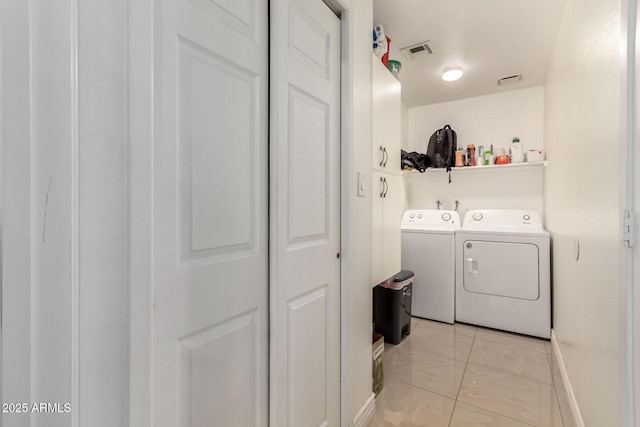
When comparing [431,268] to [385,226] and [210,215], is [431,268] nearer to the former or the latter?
[385,226]

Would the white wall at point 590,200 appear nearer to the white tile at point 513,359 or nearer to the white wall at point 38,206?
the white tile at point 513,359

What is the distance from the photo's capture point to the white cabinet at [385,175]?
179cm

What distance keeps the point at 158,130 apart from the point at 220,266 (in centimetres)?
40

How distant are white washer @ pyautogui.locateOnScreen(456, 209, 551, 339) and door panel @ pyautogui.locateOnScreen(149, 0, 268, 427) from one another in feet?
8.00

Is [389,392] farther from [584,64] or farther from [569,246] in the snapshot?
[584,64]

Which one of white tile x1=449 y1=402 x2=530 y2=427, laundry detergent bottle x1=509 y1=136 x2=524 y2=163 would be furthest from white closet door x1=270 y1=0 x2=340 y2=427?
laundry detergent bottle x1=509 y1=136 x2=524 y2=163

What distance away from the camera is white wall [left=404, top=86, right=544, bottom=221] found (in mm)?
3166

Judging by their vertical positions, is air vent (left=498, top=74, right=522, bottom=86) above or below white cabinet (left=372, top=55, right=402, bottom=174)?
above

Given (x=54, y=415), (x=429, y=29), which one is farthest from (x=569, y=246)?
(x=54, y=415)

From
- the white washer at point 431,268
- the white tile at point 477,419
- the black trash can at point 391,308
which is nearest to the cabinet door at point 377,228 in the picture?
the black trash can at point 391,308

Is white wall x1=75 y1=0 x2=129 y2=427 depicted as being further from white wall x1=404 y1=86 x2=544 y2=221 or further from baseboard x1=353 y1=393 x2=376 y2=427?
white wall x1=404 y1=86 x2=544 y2=221

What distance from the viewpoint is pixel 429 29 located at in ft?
7.06

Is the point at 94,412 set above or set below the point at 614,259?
below

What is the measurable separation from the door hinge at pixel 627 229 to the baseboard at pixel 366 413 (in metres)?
1.34
